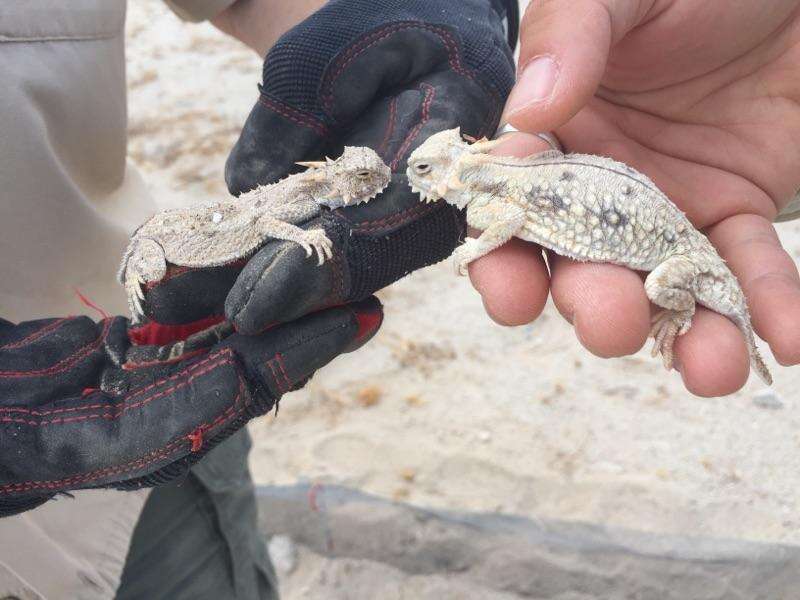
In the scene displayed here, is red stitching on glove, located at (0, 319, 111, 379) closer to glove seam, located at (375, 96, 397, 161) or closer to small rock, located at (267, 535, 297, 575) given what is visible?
glove seam, located at (375, 96, 397, 161)

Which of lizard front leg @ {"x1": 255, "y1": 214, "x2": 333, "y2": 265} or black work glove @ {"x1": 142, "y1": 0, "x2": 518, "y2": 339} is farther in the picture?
black work glove @ {"x1": 142, "y1": 0, "x2": 518, "y2": 339}

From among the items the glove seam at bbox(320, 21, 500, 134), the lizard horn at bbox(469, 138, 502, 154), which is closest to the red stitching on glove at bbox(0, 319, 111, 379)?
the glove seam at bbox(320, 21, 500, 134)

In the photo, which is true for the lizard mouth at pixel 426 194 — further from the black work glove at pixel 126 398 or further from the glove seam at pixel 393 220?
the black work glove at pixel 126 398

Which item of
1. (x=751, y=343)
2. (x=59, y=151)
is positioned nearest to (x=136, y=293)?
(x=59, y=151)

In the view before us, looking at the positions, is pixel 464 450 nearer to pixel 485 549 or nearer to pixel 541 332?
pixel 485 549

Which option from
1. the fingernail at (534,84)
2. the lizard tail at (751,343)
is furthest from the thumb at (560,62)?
the lizard tail at (751,343)

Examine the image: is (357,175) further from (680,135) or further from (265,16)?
(680,135)
